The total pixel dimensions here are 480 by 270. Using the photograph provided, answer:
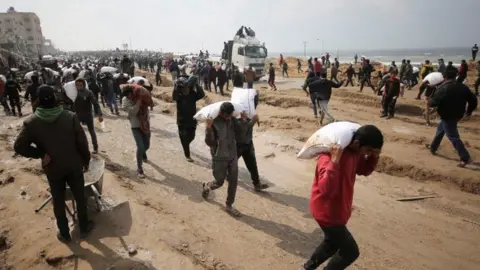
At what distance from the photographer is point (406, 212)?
514cm

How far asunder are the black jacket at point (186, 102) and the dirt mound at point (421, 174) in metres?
4.22

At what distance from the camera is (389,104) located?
1116cm

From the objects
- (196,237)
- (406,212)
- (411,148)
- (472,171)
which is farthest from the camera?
(411,148)

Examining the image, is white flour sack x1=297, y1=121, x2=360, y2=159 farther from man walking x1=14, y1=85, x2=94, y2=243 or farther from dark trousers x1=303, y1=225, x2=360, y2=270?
man walking x1=14, y1=85, x2=94, y2=243

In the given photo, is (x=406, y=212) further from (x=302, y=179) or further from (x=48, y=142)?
(x=48, y=142)

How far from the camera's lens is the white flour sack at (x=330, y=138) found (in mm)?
2547

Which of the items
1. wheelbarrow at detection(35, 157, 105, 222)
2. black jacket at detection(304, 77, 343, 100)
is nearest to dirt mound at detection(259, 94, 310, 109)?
black jacket at detection(304, 77, 343, 100)

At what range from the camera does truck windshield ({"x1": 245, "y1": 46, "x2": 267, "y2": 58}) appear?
75.7ft

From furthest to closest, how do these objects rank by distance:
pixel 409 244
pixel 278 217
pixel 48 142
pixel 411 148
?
pixel 411 148 < pixel 278 217 < pixel 409 244 < pixel 48 142

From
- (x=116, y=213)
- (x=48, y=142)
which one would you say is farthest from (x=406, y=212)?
(x=48, y=142)

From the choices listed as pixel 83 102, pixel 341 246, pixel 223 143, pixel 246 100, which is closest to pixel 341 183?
pixel 341 246

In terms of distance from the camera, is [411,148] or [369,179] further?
[411,148]

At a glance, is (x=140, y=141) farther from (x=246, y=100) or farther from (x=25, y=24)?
(x=25, y=24)

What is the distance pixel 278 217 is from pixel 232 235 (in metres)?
0.91
